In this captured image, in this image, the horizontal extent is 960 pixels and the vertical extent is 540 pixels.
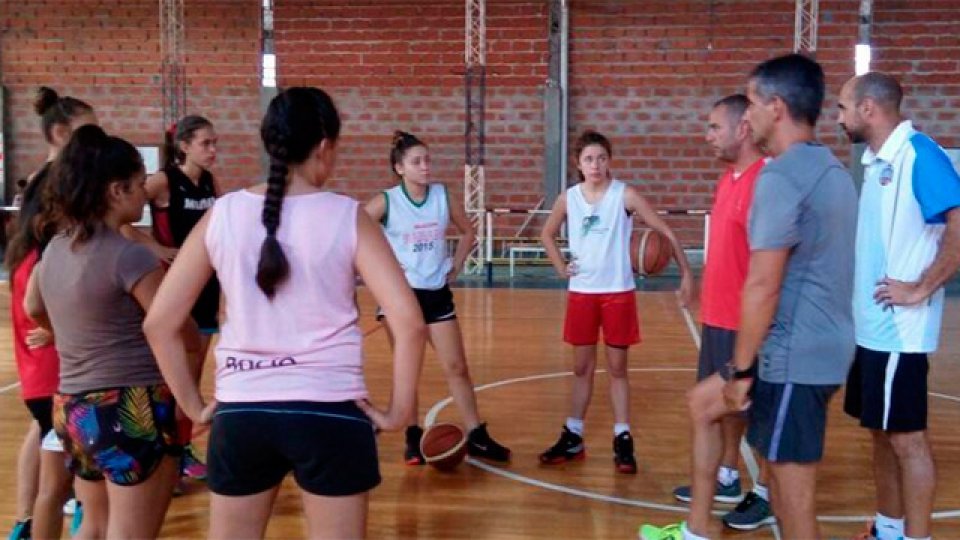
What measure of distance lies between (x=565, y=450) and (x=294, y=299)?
280 cm

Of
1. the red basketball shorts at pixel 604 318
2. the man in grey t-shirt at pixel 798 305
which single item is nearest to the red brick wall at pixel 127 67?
the red basketball shorts at pixel 604 318

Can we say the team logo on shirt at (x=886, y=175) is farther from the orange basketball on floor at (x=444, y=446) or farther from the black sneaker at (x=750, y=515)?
the orange basketball on floor at (x=444, y=446)

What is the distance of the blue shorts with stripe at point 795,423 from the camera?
8.75ft

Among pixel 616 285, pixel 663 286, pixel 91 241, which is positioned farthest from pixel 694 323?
pixel 91 241

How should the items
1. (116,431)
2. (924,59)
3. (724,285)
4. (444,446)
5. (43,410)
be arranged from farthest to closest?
(924,59), (444,446), (724,285), (43,410), (116,431)

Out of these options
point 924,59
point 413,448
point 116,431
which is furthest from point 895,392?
point 924,59

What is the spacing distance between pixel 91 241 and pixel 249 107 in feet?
36.8

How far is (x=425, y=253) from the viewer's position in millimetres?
4547

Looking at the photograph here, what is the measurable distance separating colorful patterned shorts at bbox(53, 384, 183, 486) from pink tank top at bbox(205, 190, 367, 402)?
626 millimetres

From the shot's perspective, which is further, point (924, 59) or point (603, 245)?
point (924, 59)

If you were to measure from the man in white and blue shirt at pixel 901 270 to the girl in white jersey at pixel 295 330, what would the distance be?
1.89m

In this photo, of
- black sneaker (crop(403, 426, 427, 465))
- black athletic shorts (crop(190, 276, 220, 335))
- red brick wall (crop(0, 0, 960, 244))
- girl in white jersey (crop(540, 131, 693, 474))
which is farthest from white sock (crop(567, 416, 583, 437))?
red brick wall (crop(0, 0, 960, 244))

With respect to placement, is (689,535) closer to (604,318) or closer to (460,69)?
(604,318)

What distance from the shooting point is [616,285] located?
179 inches
